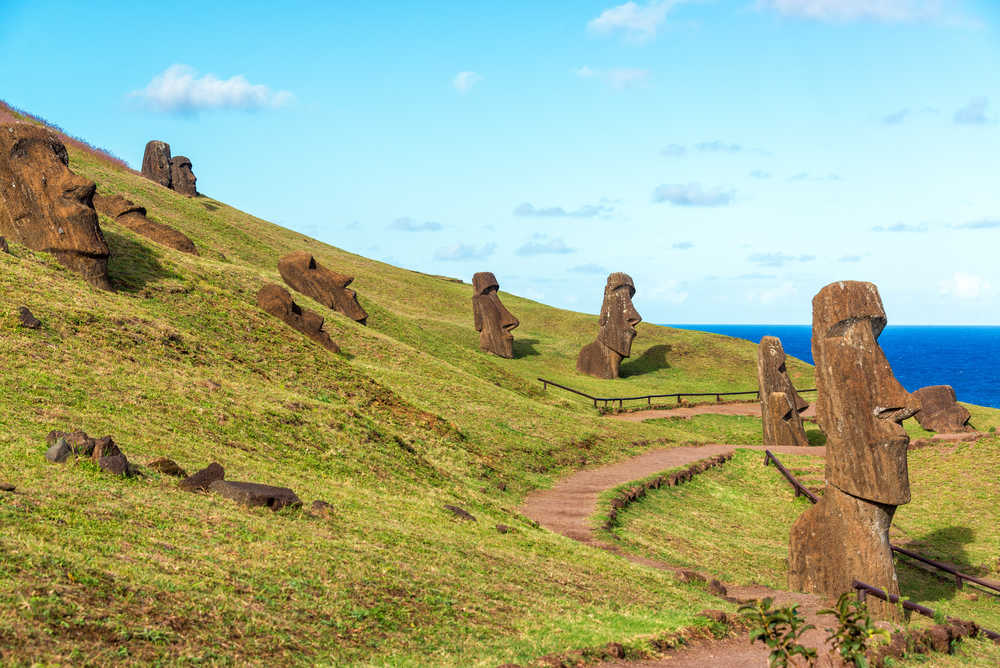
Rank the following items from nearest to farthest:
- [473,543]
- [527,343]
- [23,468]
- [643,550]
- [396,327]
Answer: [23,468] → [473,543] → [643,550] → [396,327] → [527,343]

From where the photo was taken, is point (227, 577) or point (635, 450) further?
point (635, 450)

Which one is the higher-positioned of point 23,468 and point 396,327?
point 396,327

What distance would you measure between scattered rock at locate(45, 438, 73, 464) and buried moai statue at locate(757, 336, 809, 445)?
1164 inches

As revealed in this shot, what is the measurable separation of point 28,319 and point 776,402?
95.9ft

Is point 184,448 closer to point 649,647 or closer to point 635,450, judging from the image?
point 649,647

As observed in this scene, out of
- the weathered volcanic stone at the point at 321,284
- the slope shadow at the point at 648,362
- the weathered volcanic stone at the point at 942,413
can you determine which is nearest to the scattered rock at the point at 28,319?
the weathered volcanic stone at the point at 321,284

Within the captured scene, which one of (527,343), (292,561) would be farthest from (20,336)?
(527,343)

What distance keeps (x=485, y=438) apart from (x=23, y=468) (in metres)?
18.1

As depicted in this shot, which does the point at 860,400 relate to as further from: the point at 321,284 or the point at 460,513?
the point at 321,284

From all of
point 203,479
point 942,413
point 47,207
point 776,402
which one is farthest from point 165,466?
point 942,413

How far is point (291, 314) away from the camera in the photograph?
35312 mm

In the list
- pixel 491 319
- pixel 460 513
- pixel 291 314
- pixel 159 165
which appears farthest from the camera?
pixel 159 165

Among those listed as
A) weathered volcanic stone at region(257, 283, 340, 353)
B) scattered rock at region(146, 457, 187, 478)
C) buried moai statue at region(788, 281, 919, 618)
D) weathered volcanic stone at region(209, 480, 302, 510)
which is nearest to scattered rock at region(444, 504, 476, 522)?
weathered volcanic stone at region(209, 480, 302, 510)

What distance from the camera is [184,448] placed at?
1723cm
